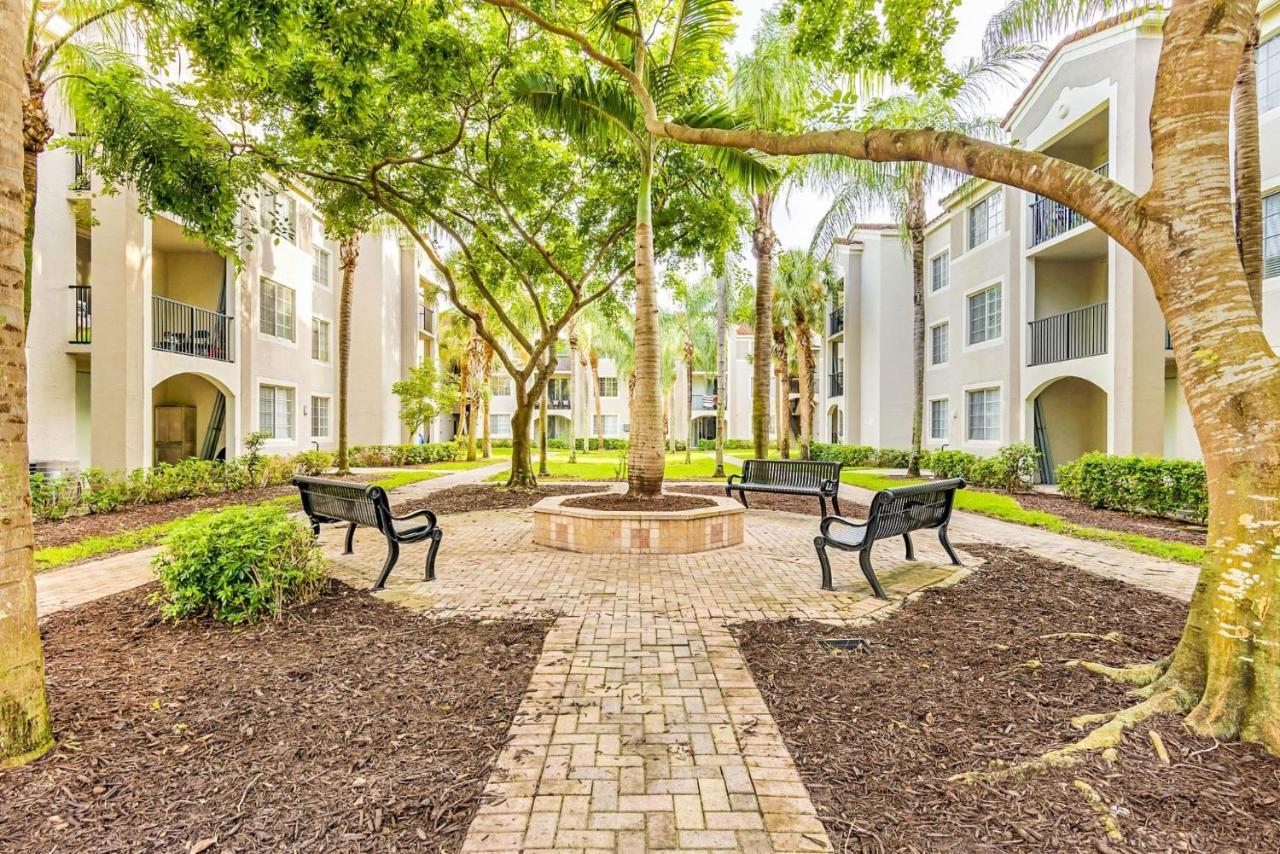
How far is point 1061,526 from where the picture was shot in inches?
368

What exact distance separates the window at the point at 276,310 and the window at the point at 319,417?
2939 millimetres

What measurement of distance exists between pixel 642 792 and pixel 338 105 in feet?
25.4

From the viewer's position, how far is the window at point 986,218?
17438 mm

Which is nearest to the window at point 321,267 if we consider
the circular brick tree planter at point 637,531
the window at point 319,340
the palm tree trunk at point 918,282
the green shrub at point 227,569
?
the window at point 319,340

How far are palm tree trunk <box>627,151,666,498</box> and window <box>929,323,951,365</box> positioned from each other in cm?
1634

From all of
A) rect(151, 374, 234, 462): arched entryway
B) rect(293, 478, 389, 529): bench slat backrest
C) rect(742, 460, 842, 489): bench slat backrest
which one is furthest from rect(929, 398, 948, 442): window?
rect(151, 374, 234, 462): arched entryway

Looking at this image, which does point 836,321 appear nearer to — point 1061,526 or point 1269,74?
point 1269,74

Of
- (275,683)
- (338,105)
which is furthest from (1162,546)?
(338,105)

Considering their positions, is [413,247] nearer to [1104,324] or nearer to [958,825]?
[1104,324]

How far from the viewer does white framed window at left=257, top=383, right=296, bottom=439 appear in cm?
1764

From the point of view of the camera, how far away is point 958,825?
91.2 inches

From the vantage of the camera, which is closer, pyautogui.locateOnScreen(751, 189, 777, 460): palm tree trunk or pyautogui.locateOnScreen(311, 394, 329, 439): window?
pyautogui.locateOnScreen(751, 189, 777, 460): palm tree trunk

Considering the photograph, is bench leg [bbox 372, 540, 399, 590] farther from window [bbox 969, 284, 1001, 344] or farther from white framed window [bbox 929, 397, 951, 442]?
white framed window [bbox 929, 397, 951, 442]

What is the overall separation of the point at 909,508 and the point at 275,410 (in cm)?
1935
